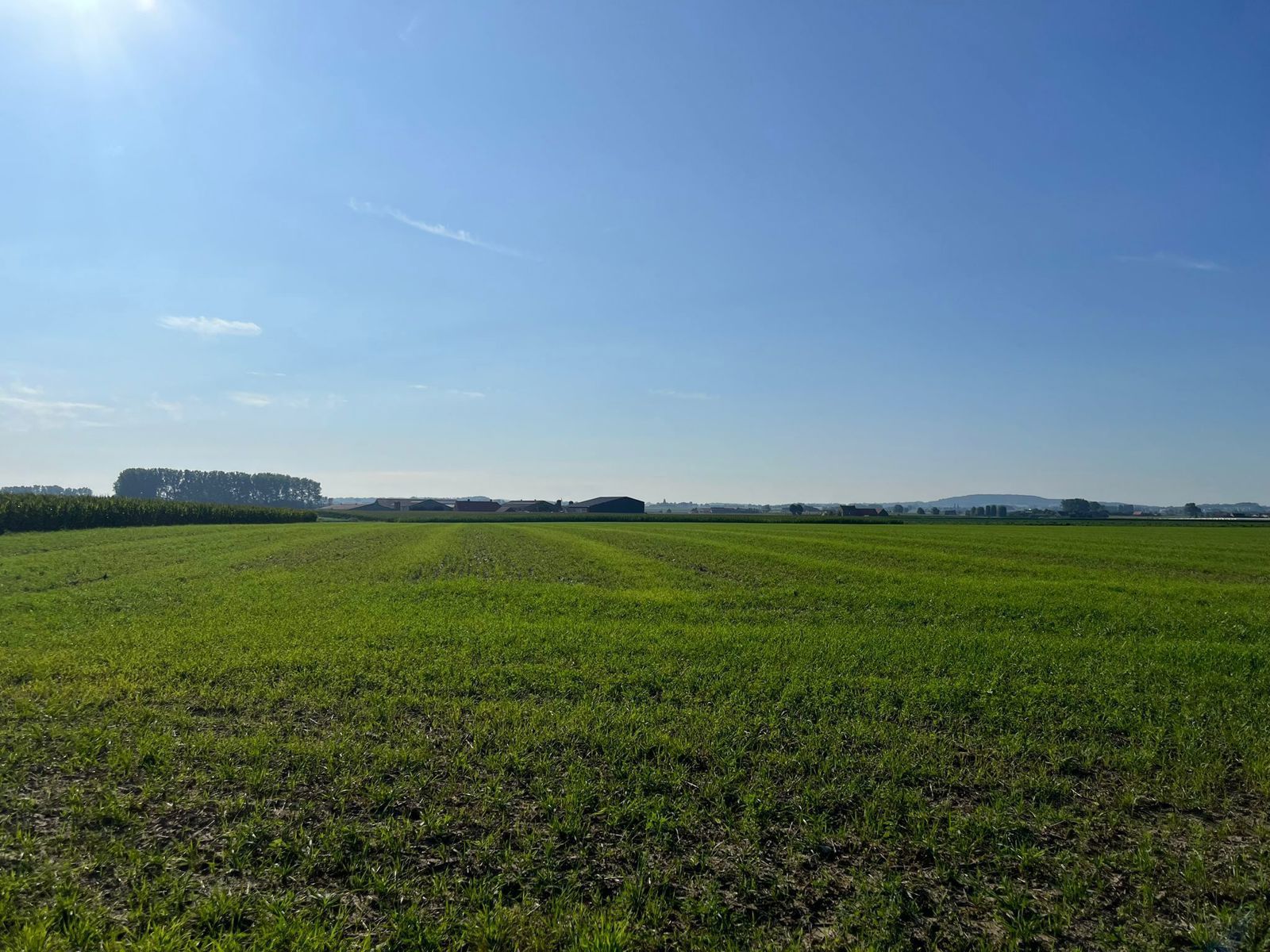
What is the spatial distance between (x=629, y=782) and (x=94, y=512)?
280 ft

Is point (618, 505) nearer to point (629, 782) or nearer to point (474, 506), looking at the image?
point (474, 506)

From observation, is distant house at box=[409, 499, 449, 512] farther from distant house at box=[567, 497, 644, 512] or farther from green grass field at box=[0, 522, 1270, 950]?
green grass field at box=[0, 522, 1270, 950]

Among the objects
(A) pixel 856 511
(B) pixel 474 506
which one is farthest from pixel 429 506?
(A) pixel 856 511

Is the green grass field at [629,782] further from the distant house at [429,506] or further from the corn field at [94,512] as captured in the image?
the distant house at [429,506]

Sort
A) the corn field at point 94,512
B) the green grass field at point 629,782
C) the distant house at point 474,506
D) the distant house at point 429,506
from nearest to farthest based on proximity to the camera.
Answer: the green grass field at point 629,782 → the corn field at point 94,512 → the distant house at point 474,506 → the distant house at point 429,506

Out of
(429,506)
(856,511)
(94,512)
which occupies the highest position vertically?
(94,512)

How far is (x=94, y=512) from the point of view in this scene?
225 ft

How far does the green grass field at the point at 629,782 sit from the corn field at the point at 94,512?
63654 mm

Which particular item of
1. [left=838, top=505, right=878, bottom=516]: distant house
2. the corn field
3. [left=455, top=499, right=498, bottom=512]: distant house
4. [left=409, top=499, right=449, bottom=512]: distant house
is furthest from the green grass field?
[left=409, top=499, right=449, bottom=512]: distant house

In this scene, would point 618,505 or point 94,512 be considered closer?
point 94,512

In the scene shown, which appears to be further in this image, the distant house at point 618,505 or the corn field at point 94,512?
the distant house at point 618,505

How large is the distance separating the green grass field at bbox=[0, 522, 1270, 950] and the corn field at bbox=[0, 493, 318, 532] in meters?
63.7

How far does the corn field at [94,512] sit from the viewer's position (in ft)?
199

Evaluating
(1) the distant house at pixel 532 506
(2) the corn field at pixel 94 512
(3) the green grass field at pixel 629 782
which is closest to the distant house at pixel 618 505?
(1) the distant house at pixel 532 506
